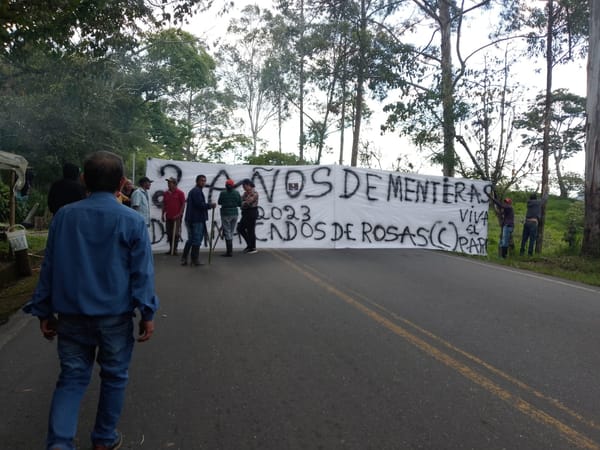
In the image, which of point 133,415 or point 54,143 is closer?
point 133,415

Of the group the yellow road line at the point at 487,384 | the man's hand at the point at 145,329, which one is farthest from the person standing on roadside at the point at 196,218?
the man's hand at the point at 145,329

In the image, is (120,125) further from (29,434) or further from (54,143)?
(29,434)

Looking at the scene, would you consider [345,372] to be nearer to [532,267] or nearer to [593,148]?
[532,267]

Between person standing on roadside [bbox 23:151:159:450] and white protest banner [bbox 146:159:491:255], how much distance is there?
905cm

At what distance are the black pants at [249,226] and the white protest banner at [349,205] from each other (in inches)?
30.5

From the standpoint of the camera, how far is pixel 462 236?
14039 millimetres

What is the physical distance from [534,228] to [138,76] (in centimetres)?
2174

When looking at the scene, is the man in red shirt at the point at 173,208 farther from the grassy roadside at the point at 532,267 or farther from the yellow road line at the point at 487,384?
the yellow road line at the point at 487,384

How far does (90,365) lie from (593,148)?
12.5 meters

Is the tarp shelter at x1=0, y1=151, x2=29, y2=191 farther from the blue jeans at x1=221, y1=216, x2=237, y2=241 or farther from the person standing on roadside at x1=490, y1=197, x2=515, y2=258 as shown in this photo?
the person standing on roadside at x1=490, y1=197, x2=515, y2=258

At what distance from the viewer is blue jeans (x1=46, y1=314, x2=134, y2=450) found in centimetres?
245

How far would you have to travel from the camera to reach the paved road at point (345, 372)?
2873 millimetres

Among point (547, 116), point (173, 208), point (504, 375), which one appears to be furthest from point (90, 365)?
point (547, 116)

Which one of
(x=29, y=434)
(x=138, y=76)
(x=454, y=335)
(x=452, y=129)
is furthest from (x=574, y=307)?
(x=138, y=76)
